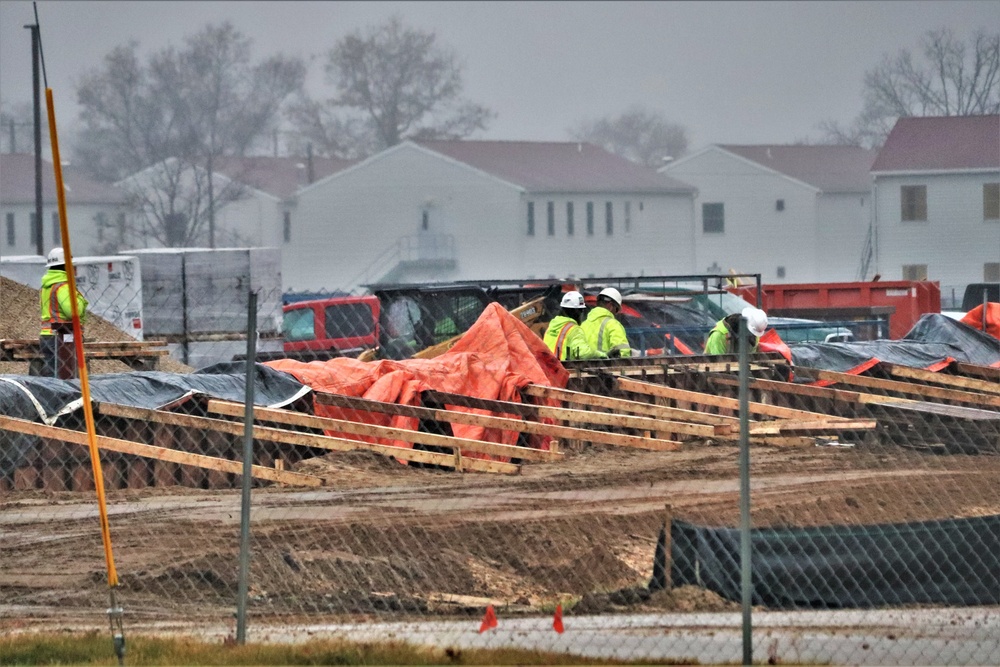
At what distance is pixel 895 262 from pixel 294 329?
128 ft

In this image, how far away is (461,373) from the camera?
1505cm

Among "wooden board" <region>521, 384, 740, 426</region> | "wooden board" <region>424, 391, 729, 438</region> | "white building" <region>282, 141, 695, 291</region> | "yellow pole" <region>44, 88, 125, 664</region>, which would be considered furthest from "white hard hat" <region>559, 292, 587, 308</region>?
"white building" <region>282, 141, 695, 291</region>

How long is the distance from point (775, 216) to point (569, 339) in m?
60.1

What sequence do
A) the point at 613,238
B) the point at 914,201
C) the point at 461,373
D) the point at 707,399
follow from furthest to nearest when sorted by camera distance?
the point at 613,238 → the point at 914,201 → the point at 461,373 → the point at 707,399

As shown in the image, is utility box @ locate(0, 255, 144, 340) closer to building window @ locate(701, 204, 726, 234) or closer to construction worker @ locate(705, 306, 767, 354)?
construction worker @ locate(705, 306, 767, 354)

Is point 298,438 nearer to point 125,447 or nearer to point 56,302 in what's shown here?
point 125,447

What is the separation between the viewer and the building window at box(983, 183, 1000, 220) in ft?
193

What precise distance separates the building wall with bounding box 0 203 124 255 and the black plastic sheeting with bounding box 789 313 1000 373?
196ft

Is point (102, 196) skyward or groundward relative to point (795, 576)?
skyward

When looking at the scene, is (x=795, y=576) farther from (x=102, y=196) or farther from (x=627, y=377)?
(x=102, y=196)

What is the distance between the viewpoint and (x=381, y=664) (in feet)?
23.4

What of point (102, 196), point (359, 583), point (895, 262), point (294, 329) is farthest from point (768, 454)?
point (102, 196)

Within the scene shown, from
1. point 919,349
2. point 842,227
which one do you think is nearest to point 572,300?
point 919,349

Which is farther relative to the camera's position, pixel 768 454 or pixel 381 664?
pixel 768 454
